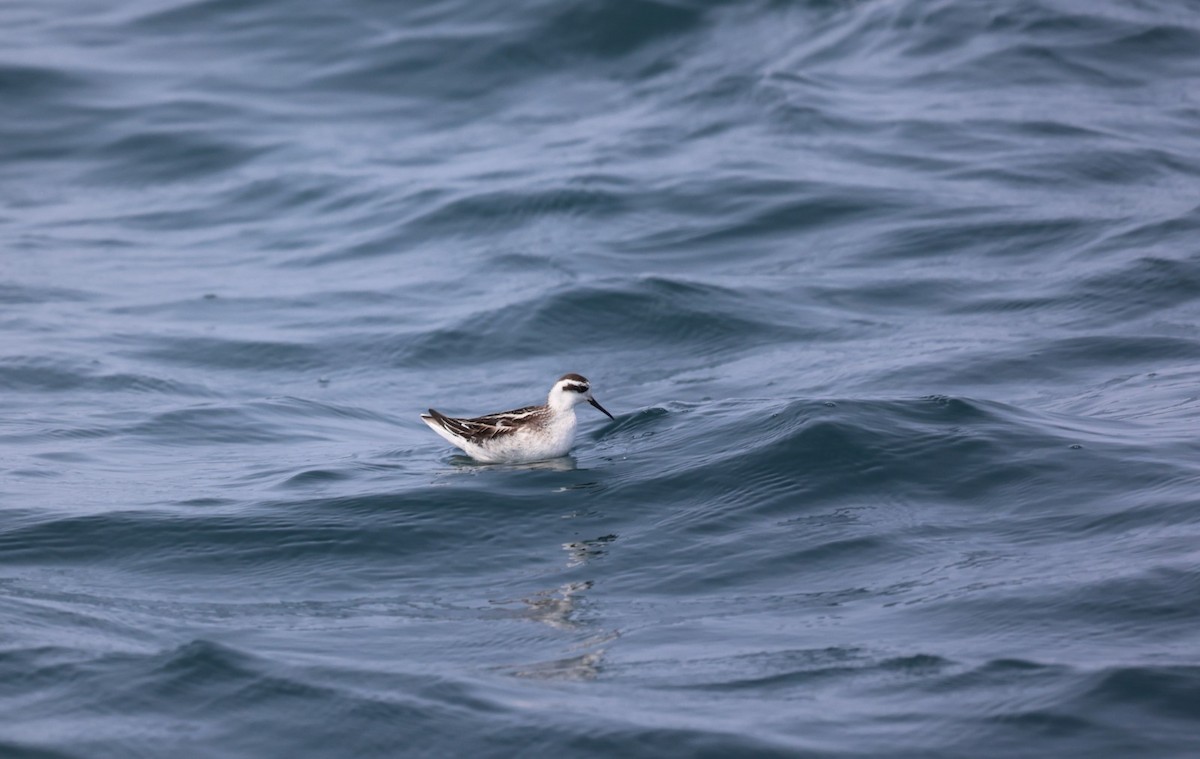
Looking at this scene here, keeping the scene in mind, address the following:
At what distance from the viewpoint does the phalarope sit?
12875mm

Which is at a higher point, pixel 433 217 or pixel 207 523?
pixel 433 217

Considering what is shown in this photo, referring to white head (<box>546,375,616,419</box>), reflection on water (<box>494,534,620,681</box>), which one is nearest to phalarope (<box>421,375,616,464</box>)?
white head (<box>546,375,616,419</box>)

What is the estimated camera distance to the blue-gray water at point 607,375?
845 cm

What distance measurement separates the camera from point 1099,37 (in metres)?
24.6

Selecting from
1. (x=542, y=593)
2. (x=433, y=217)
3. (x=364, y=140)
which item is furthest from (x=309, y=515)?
(x=364, y=140)

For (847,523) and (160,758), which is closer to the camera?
(160,758)

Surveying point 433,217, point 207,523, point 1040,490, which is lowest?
point 1040,490

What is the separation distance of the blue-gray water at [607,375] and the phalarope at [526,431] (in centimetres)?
26

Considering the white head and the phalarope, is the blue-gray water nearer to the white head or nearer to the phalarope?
the phalarope

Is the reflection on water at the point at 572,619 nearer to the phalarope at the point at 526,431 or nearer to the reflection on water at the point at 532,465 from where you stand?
the reflection on water at the point at 532,465

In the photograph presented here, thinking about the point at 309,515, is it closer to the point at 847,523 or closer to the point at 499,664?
the point at 499,664

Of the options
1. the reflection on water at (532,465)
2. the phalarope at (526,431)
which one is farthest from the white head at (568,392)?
the reflection on water at (532,465)

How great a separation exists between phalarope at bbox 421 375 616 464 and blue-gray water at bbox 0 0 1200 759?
256mm

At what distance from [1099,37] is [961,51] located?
2.19 metres
